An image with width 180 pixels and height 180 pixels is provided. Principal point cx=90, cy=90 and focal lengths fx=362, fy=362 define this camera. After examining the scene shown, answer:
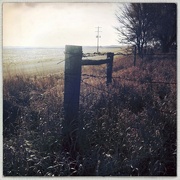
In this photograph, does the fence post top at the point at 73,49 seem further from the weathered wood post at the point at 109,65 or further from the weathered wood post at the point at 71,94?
the weathered wood post at the point at 109,65

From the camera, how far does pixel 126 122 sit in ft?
9.77

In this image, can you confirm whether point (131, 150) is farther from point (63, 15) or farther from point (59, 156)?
point (63, 15)

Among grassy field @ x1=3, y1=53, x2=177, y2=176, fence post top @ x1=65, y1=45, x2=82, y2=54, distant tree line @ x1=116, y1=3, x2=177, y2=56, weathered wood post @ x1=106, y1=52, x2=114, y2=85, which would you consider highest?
distant tree line @ x1=116, y1=3, x2=177, y2=56

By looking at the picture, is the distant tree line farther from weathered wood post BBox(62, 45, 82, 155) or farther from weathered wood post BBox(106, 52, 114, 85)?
weathered wood post BBox(62, 45, 82, 155)

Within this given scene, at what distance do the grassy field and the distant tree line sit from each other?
5.5 inches

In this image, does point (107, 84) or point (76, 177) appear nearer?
point (76, 177)

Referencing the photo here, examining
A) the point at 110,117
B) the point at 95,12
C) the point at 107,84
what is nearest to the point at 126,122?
the point at 110,117

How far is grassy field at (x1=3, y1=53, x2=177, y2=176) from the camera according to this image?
2.84 metres

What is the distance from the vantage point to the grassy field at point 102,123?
284cm

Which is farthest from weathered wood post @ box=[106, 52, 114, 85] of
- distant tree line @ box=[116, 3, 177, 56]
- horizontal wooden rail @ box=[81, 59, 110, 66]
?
distant tree line @ box=[116, 3, 177, 56]

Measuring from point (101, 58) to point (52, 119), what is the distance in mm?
645

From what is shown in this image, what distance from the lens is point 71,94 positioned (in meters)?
2.98

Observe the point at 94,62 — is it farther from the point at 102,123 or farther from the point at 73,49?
the point at 102,123

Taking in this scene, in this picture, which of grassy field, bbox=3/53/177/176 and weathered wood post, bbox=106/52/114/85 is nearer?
grassy field, bbox=3/53/177/176
